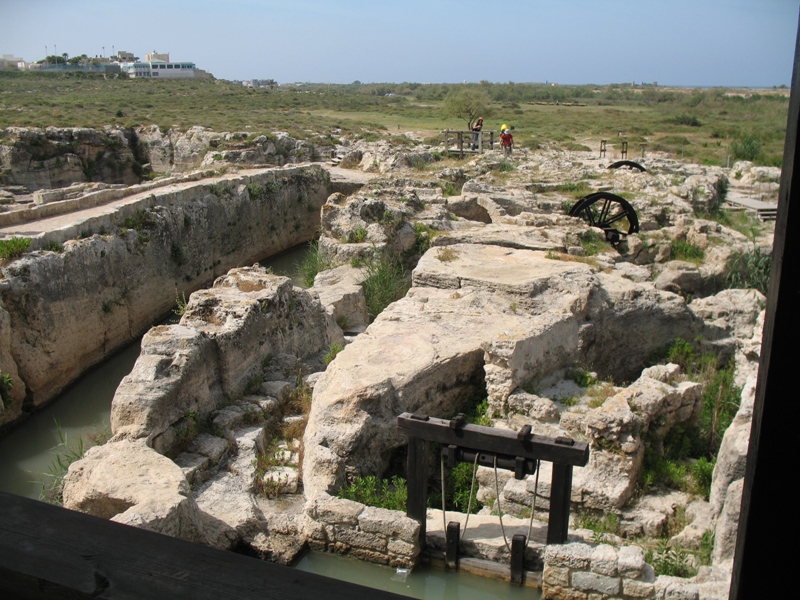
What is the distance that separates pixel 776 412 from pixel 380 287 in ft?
36.1

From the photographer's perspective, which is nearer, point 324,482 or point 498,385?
point 324,482

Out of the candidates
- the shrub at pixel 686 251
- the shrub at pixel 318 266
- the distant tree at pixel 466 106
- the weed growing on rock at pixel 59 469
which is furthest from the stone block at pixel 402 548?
the distant tree at pixel 466 106

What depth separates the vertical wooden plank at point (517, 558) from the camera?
5.50 meters

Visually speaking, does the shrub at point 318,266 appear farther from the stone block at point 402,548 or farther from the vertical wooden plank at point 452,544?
the vertical wooden plank at point 452,544

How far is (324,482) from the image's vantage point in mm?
6473

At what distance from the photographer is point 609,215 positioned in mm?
17156

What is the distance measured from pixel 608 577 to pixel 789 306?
4.64 m

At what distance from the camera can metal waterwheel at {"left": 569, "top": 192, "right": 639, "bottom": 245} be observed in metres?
16.0

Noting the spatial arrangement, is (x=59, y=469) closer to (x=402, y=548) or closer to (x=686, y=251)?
(x=402, y=548)

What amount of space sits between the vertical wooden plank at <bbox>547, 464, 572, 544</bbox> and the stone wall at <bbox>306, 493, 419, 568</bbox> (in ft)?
3.50

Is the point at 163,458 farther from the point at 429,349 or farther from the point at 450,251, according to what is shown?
the point at 450,251

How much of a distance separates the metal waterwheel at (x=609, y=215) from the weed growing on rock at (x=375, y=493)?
10.7m

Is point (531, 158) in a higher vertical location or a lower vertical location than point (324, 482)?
higher

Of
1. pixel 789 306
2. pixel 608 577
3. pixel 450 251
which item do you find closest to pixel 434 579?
pixel 608 577
